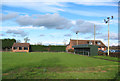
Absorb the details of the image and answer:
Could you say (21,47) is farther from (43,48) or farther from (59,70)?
(59,70)

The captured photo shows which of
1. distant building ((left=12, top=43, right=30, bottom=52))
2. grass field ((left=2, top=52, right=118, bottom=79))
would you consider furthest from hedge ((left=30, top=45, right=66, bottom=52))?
grass field ((left=2, top=52, right=118, bottom=79))

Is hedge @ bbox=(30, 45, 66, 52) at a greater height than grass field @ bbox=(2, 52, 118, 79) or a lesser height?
greater

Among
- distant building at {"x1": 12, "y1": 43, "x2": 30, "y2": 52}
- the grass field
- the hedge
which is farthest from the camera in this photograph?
the hedge

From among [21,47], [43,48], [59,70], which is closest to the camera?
[59,70]

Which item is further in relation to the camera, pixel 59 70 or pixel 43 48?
pixel 43 48

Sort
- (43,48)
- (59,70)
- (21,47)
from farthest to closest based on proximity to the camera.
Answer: (43,48) → (21,47) → (59,70)

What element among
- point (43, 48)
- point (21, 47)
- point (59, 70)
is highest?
point (21, 47)

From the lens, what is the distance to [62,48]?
64.1m

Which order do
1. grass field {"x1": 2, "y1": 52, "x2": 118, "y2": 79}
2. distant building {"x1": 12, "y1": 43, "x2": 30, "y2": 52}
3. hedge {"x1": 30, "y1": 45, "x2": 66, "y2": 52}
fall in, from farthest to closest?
hedge {"x1": 30, "y1": 45, "x2": 66, "y2": 52}
distant building {"x1": 12, "y1": 43, "x2": 30, "y2": 52}
grass field {"x1": 2, "y1": 52, "x2": 118, "y2": 79}

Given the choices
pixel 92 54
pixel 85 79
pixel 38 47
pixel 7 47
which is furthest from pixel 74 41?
pixel 85 79

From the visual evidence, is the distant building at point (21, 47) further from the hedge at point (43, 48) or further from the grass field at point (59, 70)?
the grass field at point (59, 70)

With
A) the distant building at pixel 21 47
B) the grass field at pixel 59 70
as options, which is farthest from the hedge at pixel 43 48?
the grass field at pixel 59 70

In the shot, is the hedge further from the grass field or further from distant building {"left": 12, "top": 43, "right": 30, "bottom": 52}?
the grass field

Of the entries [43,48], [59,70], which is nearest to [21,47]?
[43,48]
